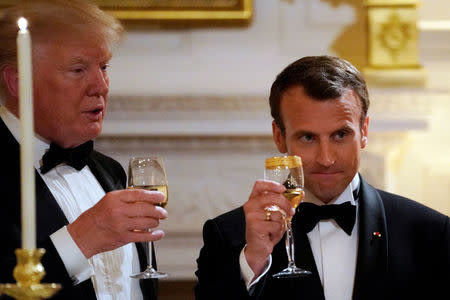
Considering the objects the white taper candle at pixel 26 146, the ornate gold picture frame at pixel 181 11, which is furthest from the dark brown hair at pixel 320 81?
the ornate gold picture frame at pixel 181 11

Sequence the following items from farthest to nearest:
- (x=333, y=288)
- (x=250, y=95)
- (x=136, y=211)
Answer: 1. (x=250, y=95)
2. (x=333, y=288)
3. (x=136, y=211)

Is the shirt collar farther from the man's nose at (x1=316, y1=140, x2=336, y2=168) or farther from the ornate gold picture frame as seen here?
the ornate gold picture frame

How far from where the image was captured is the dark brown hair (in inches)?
82.8

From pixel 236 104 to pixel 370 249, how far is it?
1.75 m

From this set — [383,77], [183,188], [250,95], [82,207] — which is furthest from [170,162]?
[82,207]

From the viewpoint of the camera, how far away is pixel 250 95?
368 centimetres

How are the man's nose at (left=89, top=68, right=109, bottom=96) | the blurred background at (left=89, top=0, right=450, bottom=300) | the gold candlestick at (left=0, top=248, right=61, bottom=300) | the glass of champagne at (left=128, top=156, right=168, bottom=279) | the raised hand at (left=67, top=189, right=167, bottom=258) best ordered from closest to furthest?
the gold candlestick at (left=0, top=248, right=61, bottom=300), the raised hand at (left=67, top=189, right=167, bottom=258), the glass of champagne at (left=128, top=156, right=168, bottom=279), the man's nose at (left=89, top=68, right=109, bottom=96), the blurred background at (left=89, top=0, right=450, bottom=300)

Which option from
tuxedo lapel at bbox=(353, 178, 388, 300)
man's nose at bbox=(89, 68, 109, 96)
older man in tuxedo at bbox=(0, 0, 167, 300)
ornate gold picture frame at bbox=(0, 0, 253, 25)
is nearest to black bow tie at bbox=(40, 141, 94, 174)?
older man in tuxedo at bbox=(0, 0, 167, 300)

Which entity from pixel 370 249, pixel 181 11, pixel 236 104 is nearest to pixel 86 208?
pixel 370 249

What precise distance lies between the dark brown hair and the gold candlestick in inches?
43.6

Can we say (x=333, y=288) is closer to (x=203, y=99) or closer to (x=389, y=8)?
(x=203, y=99)

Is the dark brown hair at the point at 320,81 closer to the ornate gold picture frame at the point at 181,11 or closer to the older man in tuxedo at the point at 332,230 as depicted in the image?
the older man in tuxedo at the point at 332,230

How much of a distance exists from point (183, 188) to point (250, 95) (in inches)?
20.9

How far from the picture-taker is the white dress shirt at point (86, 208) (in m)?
2.12
